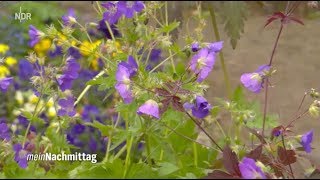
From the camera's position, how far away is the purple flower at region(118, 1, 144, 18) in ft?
3.59

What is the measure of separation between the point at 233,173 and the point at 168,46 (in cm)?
37

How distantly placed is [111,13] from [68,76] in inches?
4.9

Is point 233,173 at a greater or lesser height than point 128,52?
lesser

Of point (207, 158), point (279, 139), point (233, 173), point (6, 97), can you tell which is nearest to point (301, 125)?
point (207, 158)

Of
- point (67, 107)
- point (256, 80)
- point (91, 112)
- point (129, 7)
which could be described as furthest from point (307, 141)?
point (91, 112)

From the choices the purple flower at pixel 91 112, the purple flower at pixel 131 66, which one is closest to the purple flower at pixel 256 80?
the purple flower at pixel 131 66

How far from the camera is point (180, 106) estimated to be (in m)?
0.95

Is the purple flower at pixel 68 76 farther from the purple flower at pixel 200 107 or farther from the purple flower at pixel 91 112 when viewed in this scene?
the purple flower at pixel 91 112

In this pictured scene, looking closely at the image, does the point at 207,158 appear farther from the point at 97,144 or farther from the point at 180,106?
the point at 97,144

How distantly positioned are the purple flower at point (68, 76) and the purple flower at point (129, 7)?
14 centimetres

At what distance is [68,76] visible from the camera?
1168mm

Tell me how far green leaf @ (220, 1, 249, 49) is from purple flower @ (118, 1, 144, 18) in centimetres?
17

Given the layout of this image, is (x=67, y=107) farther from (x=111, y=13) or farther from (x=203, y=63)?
(x=203, y=63)

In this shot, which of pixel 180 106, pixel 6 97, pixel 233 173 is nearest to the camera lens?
pixel 233 173
